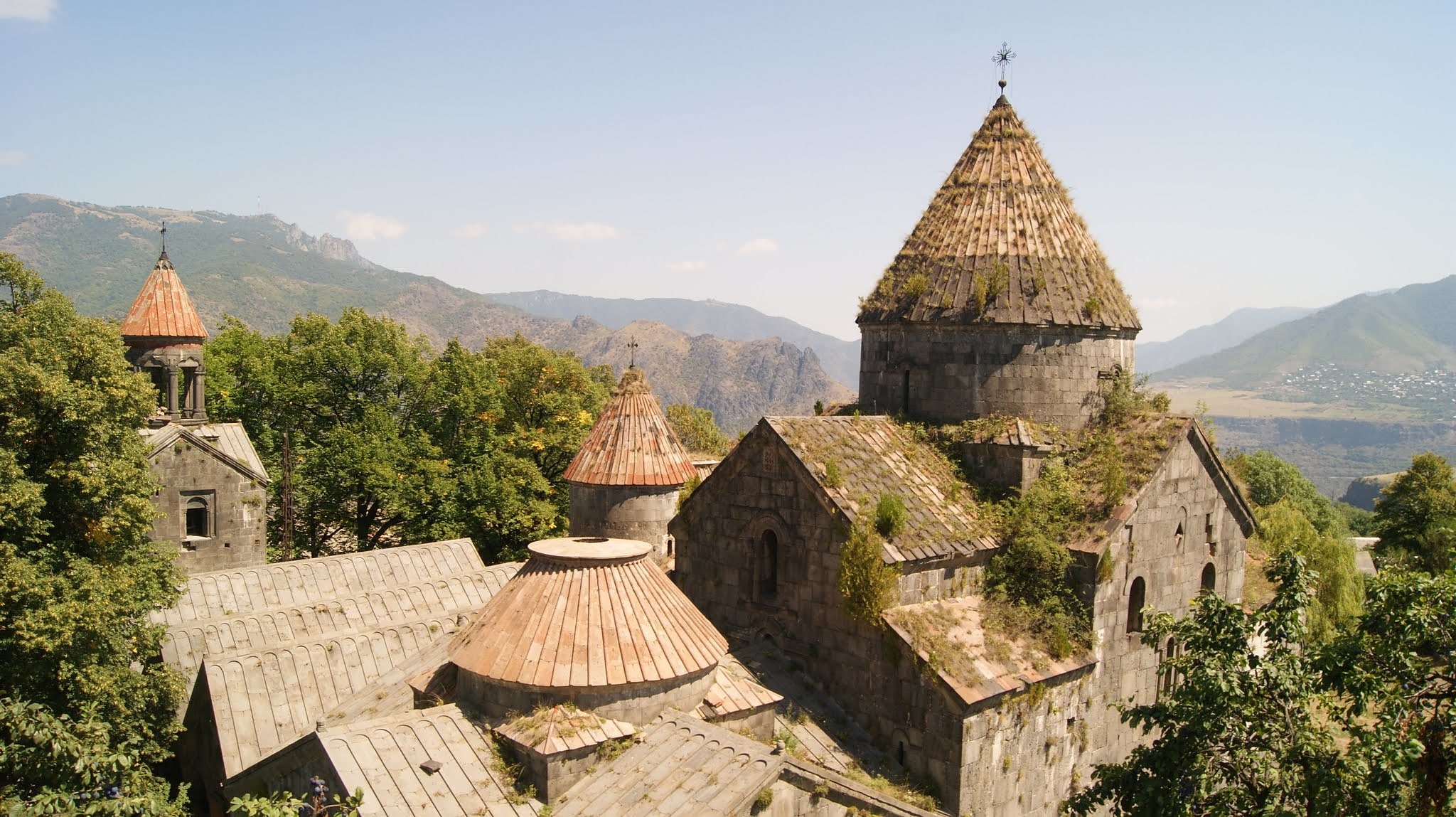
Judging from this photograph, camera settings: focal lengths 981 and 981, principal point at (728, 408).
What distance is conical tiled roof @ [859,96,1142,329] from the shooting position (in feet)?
50.8

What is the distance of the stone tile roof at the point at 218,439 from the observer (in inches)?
913

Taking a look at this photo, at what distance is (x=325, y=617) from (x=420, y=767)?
7323 mm

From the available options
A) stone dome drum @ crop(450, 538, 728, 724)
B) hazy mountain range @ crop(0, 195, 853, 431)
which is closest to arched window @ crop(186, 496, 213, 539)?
stone dome drum @ crop(450, 538, 728, 724)

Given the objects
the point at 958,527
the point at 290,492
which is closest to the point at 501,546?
the point at 290,492

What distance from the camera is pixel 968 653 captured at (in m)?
12.6

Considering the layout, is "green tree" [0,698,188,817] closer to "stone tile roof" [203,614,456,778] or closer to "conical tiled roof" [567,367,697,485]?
"stone tile roof" [203,614,456,778]

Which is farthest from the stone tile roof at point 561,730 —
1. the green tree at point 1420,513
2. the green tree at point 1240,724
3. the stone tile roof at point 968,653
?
the green tree at point 1420,513

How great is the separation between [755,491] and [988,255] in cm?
545

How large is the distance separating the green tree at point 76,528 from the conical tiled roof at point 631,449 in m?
7.33

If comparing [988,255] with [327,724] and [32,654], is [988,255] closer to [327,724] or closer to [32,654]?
[327,724]

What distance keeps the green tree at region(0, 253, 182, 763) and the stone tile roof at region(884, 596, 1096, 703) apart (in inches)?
415

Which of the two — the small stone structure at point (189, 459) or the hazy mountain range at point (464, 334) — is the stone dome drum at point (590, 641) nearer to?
the small stone structure at point (189, 459)

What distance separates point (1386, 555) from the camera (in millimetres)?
35125

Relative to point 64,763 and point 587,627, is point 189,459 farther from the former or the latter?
point 587,627
